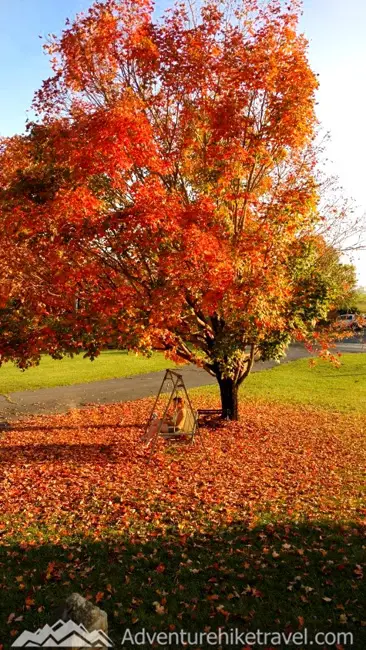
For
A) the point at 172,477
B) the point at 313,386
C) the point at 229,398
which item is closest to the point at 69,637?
the point at 172,477

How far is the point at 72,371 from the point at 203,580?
92.0 ft

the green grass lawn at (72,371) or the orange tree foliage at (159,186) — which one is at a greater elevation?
the orange tree foliage at (159,186)

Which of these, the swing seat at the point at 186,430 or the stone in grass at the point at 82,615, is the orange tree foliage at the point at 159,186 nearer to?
the swing seat at the point at 186,430

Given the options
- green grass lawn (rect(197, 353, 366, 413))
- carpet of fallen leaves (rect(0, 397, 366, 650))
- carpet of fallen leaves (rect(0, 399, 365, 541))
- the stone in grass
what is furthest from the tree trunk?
the stone in grass

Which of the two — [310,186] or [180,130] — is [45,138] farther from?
[310,186]

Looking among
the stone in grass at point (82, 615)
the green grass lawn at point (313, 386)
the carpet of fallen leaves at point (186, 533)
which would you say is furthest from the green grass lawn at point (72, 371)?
the stone in grass at point (82, 615)

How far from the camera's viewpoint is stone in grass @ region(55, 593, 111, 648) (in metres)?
3.83

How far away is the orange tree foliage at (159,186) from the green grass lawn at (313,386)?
10.2 meters

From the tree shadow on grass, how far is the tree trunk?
907 centimetres

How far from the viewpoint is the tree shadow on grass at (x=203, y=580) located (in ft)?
18.3

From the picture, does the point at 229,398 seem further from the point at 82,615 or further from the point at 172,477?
the point at 82,615

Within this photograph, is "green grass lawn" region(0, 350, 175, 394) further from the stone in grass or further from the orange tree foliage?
the stone in grass

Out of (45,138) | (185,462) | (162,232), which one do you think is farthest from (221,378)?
(45,138)

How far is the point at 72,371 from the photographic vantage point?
33.4 metres
